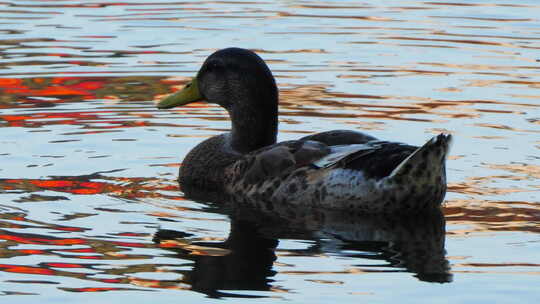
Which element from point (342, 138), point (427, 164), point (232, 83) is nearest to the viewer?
point (427, 164)

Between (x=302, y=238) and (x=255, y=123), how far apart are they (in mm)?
2179

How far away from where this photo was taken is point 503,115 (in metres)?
13.0

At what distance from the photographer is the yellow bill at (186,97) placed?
38.2ft

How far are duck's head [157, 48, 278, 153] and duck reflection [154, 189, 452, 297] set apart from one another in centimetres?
106

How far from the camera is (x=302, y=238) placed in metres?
9.06

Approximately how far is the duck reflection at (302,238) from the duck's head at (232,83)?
1.18m

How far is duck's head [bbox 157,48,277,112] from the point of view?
11.0m

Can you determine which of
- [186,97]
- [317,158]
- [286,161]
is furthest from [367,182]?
[186,97]

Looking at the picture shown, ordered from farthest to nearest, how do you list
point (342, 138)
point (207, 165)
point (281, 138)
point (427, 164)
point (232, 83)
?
point (281, 138), point (232, 83), point (207, 165), point (342, 138), point (427, 164)

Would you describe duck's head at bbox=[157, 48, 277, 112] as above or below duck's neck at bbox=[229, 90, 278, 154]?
above

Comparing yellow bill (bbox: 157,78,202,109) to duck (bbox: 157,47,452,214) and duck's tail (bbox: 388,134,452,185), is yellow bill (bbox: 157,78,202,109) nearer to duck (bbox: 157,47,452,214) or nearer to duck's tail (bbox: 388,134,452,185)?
duck (bbox: 157,47,452,214)

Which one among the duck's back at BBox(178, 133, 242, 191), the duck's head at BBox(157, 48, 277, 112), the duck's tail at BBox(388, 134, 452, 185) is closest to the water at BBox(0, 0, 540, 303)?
the duck's back at BBox(178, 133, 242, 191)

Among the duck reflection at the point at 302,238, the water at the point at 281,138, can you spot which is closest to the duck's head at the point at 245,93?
the water at the point at 281,138

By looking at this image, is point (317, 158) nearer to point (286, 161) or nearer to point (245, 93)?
point (286, 161)
